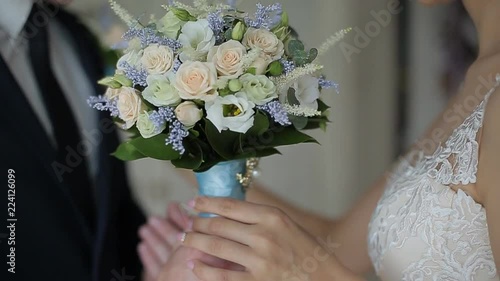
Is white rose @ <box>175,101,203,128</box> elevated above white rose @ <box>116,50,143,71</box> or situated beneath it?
situated beneath

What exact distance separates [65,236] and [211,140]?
0.38m

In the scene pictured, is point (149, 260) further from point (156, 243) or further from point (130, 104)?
point (130, 104)

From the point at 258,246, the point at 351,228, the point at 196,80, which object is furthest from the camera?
the point at 351,228

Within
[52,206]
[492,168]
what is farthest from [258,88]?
[52,206]

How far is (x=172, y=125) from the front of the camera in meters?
0.94

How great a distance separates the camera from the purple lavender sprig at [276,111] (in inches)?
36.7

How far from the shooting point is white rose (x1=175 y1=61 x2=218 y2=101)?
898mm

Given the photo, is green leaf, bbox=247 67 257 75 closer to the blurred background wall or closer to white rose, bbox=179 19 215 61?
white rose, bbox=179 19 215 61

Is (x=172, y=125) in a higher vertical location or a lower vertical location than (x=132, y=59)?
lower

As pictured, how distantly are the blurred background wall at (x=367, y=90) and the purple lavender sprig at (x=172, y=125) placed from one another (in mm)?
1139

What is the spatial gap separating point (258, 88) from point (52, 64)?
0.45m

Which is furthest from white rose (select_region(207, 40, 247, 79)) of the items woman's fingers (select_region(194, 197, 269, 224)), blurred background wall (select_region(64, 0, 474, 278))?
→ blurred background wall (select_region(64, 0, 474, 278))

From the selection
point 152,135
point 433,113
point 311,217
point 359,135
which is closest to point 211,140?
point 152,135

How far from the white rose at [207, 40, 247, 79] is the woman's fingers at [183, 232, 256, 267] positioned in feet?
0.87
